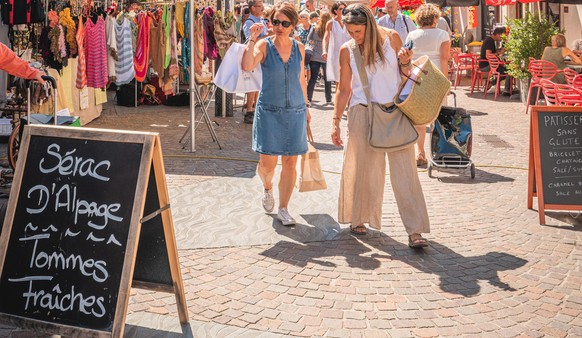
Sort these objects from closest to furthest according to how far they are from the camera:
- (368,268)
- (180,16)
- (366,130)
Result: 1. (368,268)
2. (366,130)
3. (180,16)

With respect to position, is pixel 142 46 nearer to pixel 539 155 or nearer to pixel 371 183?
pixel 371 183

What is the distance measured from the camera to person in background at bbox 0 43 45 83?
199 inches

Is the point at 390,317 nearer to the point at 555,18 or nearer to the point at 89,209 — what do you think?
the point at 89,209

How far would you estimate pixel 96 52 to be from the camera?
36.2 feet

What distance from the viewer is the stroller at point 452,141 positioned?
8.16 m

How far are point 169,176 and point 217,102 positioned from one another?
5354 millimetres

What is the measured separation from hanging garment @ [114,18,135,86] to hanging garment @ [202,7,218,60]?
1.23 metres

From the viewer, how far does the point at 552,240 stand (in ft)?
19.5

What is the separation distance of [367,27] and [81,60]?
629 cm

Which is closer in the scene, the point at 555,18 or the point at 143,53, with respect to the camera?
the point at 143,53

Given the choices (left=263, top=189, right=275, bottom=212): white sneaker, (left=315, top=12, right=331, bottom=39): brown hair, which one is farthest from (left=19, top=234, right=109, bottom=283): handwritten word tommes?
(left=315, top=12, right=331, bottom=39): brown hair

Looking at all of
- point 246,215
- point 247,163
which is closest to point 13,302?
point 246,215

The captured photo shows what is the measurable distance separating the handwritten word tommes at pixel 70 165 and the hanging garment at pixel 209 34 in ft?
26.0

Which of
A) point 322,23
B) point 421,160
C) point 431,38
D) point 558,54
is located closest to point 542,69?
point 558,54
